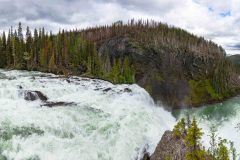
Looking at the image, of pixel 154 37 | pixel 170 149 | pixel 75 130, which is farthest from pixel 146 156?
pixel 154 37

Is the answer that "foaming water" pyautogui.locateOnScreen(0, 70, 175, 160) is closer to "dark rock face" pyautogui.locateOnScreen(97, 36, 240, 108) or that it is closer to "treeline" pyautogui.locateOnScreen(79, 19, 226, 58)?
"dark rock face" pyautogui.locateOnScreen(97, 36, 240, 108)

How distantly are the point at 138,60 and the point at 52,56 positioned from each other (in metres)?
45.5

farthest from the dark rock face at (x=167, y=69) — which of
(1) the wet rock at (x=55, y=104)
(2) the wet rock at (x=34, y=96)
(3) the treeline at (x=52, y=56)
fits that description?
(1) the wet rock at (x=55, y=104)

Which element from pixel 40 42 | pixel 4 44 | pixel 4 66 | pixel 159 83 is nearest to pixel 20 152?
pixel 4 66

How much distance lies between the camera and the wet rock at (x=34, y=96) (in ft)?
118

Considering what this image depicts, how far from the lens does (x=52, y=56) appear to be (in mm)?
107750

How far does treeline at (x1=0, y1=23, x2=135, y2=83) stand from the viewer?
340ft

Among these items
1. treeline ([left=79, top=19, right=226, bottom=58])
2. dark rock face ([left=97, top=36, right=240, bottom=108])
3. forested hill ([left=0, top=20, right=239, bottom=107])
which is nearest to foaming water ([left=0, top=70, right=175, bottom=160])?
forested hill ([left=0, top=20, right=239, bottom=107])

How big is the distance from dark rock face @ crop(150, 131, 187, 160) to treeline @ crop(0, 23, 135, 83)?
2705 inches

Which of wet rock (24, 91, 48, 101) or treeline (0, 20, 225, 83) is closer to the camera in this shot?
wet rock (24, 91, 48, 101)

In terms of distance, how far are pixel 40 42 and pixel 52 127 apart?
9692 cm

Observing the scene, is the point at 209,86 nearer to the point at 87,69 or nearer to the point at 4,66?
the point at 87,69

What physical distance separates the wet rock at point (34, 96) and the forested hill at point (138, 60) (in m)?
53.0

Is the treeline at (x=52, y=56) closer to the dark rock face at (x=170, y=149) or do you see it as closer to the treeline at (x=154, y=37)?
the treeline at (x=154, y=37)
